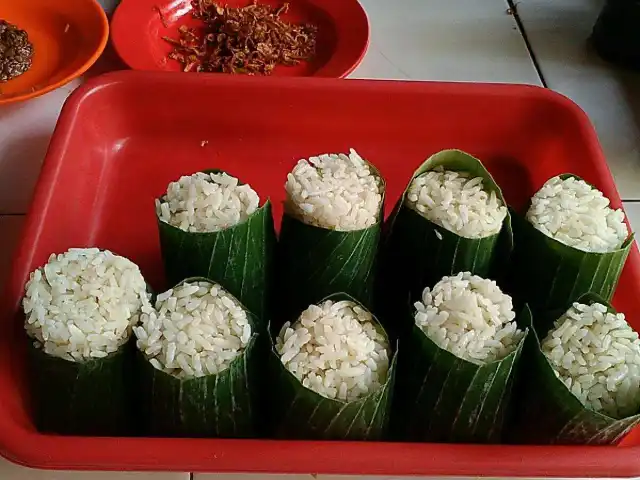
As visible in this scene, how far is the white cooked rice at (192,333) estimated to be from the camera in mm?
799

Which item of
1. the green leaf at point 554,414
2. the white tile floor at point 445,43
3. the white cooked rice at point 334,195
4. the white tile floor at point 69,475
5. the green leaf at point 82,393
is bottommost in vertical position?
the white tile floor at point 69,475

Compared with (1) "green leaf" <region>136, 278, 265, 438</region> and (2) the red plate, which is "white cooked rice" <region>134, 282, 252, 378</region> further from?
(2) the red plate

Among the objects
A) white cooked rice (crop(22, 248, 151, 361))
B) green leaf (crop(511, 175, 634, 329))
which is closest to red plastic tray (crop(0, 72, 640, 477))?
green leaf (crop(511, 175, 634, 329))

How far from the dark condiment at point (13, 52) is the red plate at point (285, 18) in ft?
0.56

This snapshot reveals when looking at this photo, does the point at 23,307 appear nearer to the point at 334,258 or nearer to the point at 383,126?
the point at 334,258

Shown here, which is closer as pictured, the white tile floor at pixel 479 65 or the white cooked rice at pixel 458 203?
the white cooked rice at pixel 458 203

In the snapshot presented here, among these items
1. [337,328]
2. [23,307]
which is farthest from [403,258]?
[23,307]

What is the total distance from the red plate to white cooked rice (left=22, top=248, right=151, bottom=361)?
608mm

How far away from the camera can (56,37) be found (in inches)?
56.5

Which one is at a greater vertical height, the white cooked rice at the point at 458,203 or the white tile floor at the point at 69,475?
the white cooked rice at the point at 458,203

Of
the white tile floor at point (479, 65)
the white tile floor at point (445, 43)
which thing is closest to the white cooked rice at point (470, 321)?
the white tile floor at point (479, 65)

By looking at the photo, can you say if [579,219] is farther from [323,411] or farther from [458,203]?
[323,411]

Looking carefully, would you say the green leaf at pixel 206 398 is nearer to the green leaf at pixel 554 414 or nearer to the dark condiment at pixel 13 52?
the green leaf at pixel 554 414

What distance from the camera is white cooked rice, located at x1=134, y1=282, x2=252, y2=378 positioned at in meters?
0.80
